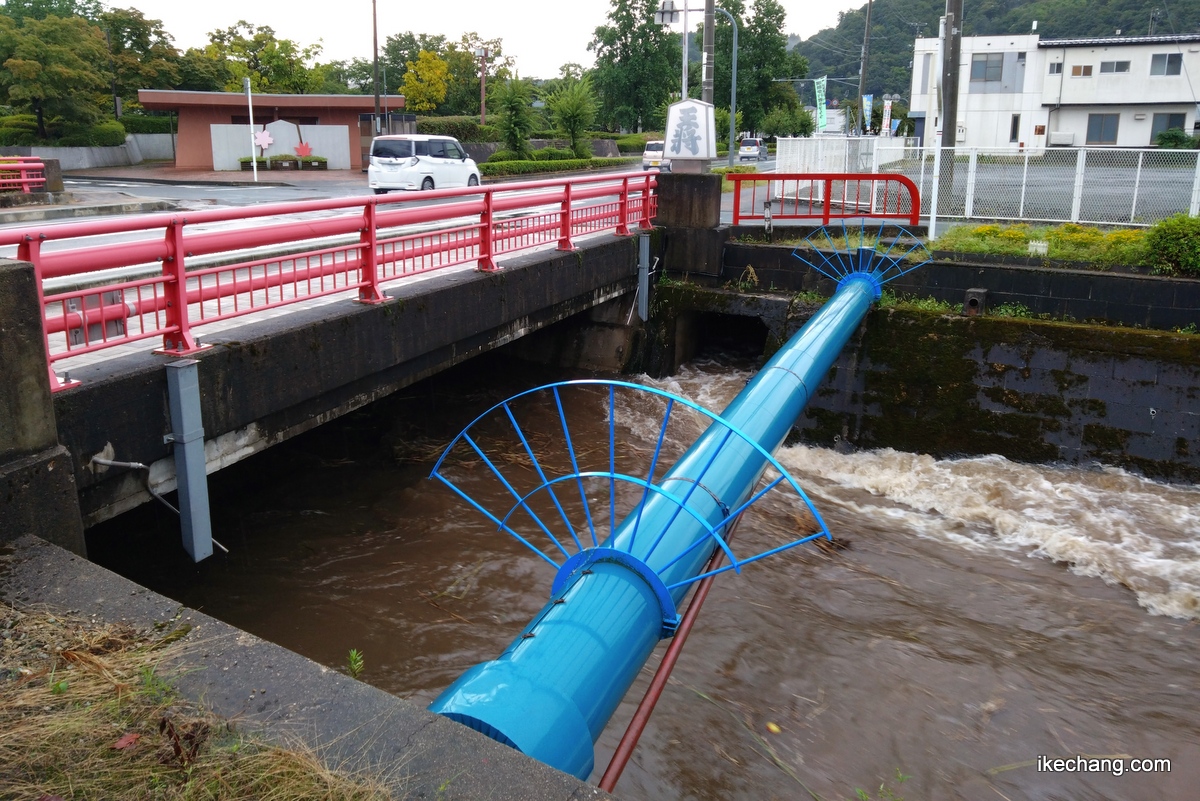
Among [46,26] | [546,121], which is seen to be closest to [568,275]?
[46,26]

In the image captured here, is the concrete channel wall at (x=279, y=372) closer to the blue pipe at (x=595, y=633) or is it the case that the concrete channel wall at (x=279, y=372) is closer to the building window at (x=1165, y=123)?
the blue pipe at (x=595, y=633)

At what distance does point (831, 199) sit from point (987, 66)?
36.0m

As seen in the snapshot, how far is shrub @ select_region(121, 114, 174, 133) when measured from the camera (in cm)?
4450

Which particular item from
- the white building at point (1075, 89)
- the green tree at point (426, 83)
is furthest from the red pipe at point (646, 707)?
the green tree at point (426, 83)

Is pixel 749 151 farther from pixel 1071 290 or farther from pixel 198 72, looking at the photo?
pixel 1071 290

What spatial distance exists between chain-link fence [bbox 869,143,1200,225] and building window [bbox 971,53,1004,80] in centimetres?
3571

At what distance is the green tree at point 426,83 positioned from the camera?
56875 millimetres

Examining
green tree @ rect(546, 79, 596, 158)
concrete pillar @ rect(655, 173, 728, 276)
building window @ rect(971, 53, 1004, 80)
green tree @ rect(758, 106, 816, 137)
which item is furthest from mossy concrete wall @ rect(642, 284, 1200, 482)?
green tree @ rect(758, 106, 816, 137)

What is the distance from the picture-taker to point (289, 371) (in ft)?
21.5

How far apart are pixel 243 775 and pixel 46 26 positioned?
147 ft

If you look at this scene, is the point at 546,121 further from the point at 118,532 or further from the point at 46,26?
the point at 118,532

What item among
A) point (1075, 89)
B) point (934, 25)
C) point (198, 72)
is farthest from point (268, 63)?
point (934, 25)

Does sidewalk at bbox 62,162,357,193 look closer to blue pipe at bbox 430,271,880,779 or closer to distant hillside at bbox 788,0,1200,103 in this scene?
blue pipe at bbox 430,271,880,779

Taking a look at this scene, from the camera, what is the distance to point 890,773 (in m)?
5.43
